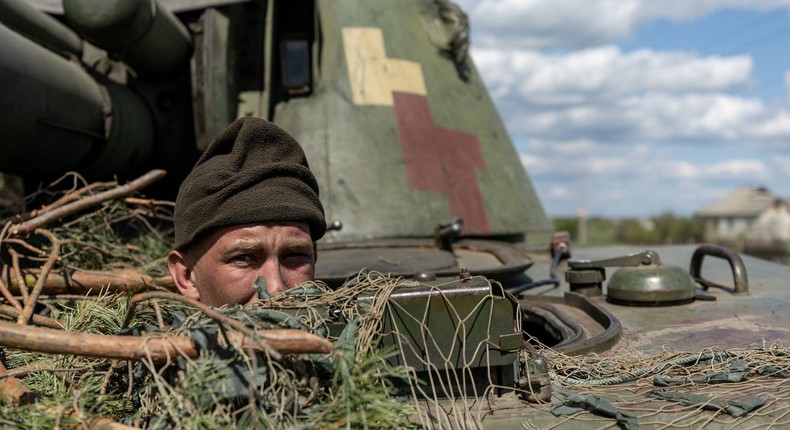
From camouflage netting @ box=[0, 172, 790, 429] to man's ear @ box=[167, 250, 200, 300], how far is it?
166 millimetres

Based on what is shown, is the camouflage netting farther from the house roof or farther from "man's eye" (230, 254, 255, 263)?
the house roof

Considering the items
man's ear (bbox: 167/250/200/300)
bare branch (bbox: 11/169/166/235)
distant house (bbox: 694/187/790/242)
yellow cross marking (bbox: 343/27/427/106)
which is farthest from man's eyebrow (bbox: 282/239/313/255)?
distant house (bbox: 694/187/790/242)

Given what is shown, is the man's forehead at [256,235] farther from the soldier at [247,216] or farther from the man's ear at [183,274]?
the man's ear at [183,274]

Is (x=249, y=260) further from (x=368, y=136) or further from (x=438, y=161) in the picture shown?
(x=438, y=161)

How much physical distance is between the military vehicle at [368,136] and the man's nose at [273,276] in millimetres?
817

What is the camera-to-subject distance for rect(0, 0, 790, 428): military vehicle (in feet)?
9.31

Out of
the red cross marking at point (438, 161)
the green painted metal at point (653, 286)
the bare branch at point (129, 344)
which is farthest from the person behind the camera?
the red cross marking at point (438, 161)

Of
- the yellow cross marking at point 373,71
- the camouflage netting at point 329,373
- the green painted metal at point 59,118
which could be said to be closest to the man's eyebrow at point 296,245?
the camouflage netting at point 329,373

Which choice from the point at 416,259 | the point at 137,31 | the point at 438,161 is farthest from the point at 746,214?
the point at 137,31

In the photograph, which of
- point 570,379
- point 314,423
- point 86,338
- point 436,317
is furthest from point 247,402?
point 570,379

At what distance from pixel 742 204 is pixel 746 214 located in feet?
6.32

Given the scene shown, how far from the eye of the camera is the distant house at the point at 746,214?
32219mm

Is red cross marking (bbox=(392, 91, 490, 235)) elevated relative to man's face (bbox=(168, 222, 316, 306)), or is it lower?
elevated

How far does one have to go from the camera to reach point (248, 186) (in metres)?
2.00
